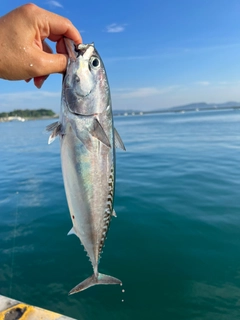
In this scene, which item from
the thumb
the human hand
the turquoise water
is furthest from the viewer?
the turquoise water

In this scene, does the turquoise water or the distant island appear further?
the distant island

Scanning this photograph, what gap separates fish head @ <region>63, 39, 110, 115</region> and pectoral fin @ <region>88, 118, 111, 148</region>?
0.13m

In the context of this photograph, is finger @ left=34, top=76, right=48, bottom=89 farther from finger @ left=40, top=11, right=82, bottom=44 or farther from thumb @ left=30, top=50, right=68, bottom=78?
finger @ left=40, top=11, right=82, bottom=44

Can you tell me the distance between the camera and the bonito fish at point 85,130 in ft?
8.77

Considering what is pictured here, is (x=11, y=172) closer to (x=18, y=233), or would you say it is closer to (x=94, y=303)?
(x=18, y=233)

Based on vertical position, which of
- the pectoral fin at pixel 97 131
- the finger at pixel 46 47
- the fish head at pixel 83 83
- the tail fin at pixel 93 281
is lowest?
the tail fin at pixel 93 281

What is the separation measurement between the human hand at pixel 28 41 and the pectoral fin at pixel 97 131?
2.06ft

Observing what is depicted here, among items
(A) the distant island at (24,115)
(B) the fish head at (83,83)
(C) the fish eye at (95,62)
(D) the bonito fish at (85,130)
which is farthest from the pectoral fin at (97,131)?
(A) the distant island at (24,115)

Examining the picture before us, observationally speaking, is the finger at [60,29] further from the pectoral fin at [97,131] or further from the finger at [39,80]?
the pectoral fin at [97,131]

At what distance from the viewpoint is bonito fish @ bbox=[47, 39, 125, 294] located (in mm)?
2674

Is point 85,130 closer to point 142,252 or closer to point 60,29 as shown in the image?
point 60,29

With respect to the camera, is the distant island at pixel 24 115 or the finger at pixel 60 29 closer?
the finger at pixel 60 29

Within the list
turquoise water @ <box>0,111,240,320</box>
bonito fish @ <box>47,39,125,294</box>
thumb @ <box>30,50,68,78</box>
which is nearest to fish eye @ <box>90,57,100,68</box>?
bonito fish @ <box>47,39,125,294</box>

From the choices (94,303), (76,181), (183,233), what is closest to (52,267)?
(94,303)
